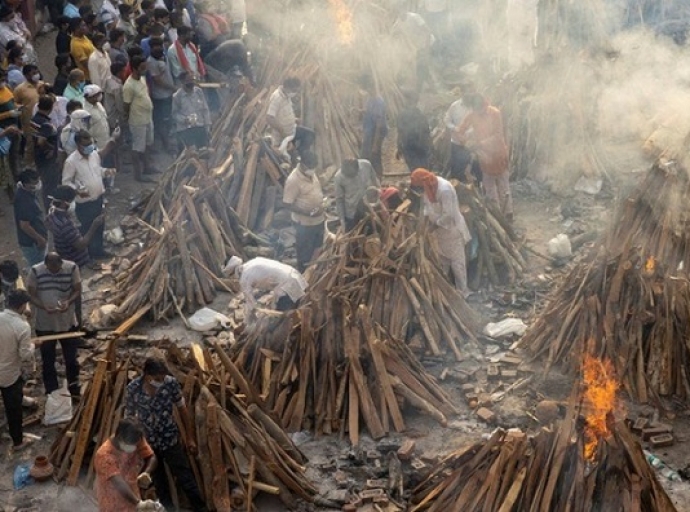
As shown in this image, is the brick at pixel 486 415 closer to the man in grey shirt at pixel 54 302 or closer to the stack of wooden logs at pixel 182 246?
the stack of wooden logs at pixel 182 246

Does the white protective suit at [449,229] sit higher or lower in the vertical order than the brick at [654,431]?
higher

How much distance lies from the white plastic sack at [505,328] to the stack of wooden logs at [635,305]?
308 millimetres

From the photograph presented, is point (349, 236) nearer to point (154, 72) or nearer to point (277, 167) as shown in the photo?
point (277, 167)

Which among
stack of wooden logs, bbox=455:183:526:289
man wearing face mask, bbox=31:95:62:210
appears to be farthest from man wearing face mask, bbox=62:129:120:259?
stack of wooden logs, bbox=455:183:526:289

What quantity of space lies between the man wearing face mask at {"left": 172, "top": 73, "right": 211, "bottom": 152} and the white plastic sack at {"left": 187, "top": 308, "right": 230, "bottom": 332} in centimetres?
484

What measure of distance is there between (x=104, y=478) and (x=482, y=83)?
14.9 meters

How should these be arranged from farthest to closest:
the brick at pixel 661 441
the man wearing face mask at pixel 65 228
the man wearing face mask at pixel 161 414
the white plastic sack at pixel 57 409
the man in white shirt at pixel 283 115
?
the man in white shirt at pixel 283 115 → the man wearing face mask at pixel 65 228 → the white plastic sack at pixel 57 409 → the brick at pixel 661 441 → the man wearing face mask at pixel 161 414

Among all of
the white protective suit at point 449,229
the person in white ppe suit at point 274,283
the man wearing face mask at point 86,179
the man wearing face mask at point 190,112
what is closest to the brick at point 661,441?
the white protective suit at point 449,229

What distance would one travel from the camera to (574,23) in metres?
22.3

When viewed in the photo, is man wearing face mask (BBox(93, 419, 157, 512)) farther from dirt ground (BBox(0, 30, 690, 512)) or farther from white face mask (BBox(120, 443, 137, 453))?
dirt ground (BBox(0, 30, 690, 512))

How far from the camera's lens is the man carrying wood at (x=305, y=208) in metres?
16.4

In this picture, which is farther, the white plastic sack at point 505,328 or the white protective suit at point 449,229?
the white protective suit at point 449,229

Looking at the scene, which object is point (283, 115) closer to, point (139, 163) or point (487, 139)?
point (139, 163)

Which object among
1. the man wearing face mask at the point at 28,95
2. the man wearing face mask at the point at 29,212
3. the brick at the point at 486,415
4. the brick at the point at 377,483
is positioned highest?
the man wearing face mask at the point at 28,95
